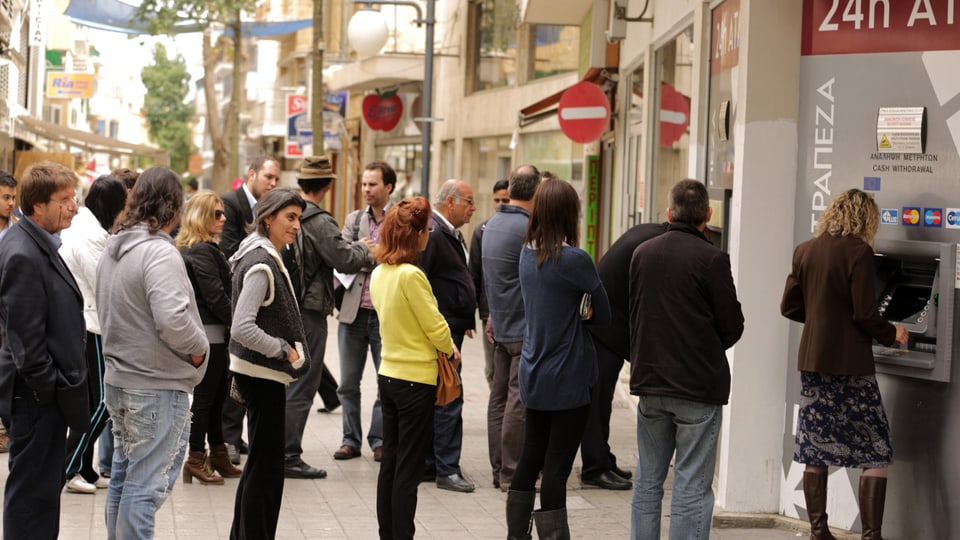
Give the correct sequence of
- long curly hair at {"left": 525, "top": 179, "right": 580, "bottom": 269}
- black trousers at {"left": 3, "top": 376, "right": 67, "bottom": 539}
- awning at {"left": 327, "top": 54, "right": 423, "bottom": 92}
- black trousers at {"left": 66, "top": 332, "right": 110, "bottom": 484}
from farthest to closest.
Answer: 1. awning at {"left": 327, "top": 54, "right": 423, "bottom": 92}
2. black trousers at {"left": 66, "top": 332, "right": 110, "bottom": 484}
3. long curly hair at {"left": 525, "top": 179, "right": 580, "bottom": 269}
4. black trousers at {"left": 3, "top": 376, "right": 67, "bottom": 539}

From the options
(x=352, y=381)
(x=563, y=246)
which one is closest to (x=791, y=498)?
(x=563, y=246)

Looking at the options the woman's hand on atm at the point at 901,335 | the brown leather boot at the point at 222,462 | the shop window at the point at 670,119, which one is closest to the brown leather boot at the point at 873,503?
the woman's hand on atm at the point at 901,335

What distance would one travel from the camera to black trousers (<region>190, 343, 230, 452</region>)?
8781 mm

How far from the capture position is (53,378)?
5848mm

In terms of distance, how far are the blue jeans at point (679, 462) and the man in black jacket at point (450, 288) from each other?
2.40 m

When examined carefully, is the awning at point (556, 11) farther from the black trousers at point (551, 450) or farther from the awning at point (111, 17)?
the awning at point (111, 17)

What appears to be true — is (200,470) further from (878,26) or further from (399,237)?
(878,26)

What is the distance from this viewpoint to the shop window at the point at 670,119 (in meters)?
10.7

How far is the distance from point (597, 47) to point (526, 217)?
7757 mm

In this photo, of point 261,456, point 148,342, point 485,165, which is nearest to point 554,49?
point 485,165

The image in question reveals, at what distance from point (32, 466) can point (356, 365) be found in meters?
4.05

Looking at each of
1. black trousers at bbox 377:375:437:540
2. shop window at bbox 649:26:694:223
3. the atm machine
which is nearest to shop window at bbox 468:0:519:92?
shop window at bbox 649:26:694:223

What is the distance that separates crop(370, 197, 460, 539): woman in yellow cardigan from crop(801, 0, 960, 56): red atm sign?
2579mm

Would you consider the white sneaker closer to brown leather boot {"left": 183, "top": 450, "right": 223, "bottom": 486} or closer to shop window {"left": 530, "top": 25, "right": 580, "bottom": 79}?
brown leather boot {"left": 183, "top": 450, "right": 223, "bottom": 486}
